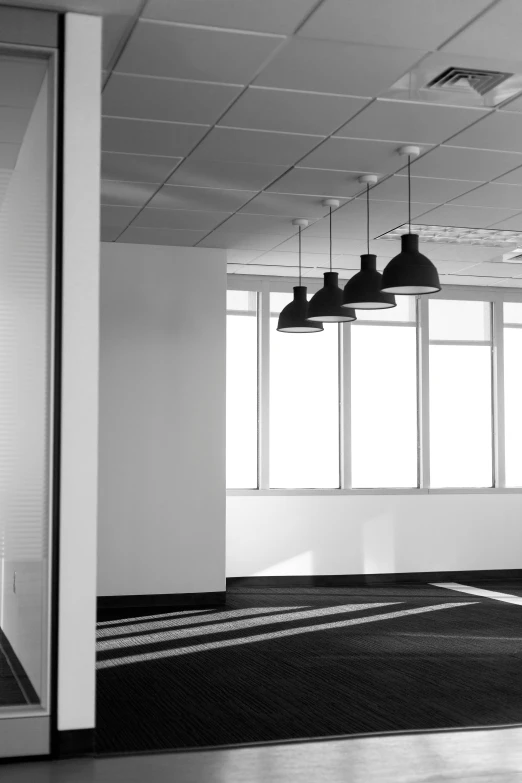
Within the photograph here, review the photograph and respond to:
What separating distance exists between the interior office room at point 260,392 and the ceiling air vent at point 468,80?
17 millimetres

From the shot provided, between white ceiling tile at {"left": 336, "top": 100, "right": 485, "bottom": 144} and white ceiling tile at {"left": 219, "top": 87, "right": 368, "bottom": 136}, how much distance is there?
0.32ft

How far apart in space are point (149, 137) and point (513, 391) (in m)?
6.29

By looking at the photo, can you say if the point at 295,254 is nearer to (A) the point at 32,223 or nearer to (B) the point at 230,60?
(B) the point at 230,60

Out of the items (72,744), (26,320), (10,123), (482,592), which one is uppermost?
(10,123)

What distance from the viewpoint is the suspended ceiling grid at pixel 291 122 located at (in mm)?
4203

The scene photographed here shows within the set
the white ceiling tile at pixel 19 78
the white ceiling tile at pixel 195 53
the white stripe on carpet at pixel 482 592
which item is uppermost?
the white ceiling tile at pixel 195 53

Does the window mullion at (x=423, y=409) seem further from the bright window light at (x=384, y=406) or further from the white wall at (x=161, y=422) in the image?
the white wall at (x=161, y=422)

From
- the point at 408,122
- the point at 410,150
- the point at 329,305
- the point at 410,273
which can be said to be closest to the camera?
the point at 408,122

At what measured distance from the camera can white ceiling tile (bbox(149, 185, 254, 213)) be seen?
6859 mm

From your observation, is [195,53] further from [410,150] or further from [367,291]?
[367,291]

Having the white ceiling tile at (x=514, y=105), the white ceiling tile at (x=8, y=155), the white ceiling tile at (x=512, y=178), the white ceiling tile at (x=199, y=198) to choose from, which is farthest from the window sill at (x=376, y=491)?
the white ceiling tile at (x=8, y=155)

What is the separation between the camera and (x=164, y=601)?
845 cm

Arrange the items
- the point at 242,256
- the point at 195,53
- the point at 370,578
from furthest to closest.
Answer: the point at 370,578 < the point at 242,256 < the point at 195,53

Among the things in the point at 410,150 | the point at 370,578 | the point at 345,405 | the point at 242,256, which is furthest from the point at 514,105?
the point at 370,578
